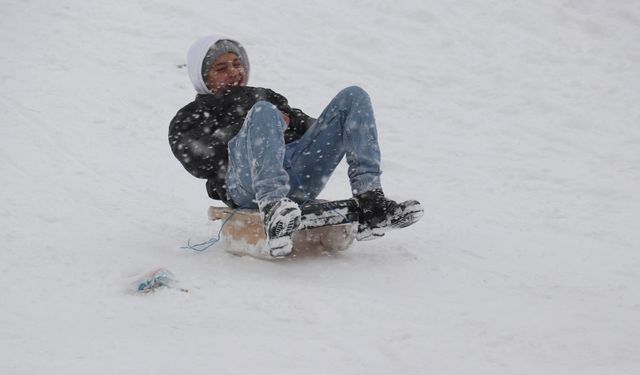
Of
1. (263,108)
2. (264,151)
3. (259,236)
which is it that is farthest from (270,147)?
(259,236)

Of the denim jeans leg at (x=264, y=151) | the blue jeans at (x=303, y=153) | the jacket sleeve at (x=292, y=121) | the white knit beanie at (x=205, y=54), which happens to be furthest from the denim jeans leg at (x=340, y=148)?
the white knit beanie at (x=205, y=54)

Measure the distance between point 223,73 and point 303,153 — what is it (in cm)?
55

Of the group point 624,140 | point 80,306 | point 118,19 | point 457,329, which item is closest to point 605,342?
point 457,329

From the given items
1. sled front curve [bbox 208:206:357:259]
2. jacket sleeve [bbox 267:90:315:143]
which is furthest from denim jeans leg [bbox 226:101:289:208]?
jacket sleeve [bbox 267:90:315:143]

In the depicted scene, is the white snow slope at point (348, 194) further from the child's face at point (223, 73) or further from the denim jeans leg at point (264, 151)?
the child's face at point (223, 73)

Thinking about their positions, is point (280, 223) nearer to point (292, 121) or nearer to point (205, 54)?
point (292, 121)

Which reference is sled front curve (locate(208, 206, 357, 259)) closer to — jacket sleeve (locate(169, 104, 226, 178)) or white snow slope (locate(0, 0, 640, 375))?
white snow slope (locate(0, 0, 640, 375))

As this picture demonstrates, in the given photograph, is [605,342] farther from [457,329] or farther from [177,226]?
[177,226]

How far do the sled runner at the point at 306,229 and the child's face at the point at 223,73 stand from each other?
592 mm

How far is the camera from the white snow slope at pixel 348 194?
243 cm

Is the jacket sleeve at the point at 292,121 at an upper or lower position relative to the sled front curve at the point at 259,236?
upper

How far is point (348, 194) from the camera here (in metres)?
5.22

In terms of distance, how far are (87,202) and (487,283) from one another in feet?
7.45

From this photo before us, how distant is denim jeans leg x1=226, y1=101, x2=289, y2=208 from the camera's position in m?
3.17
